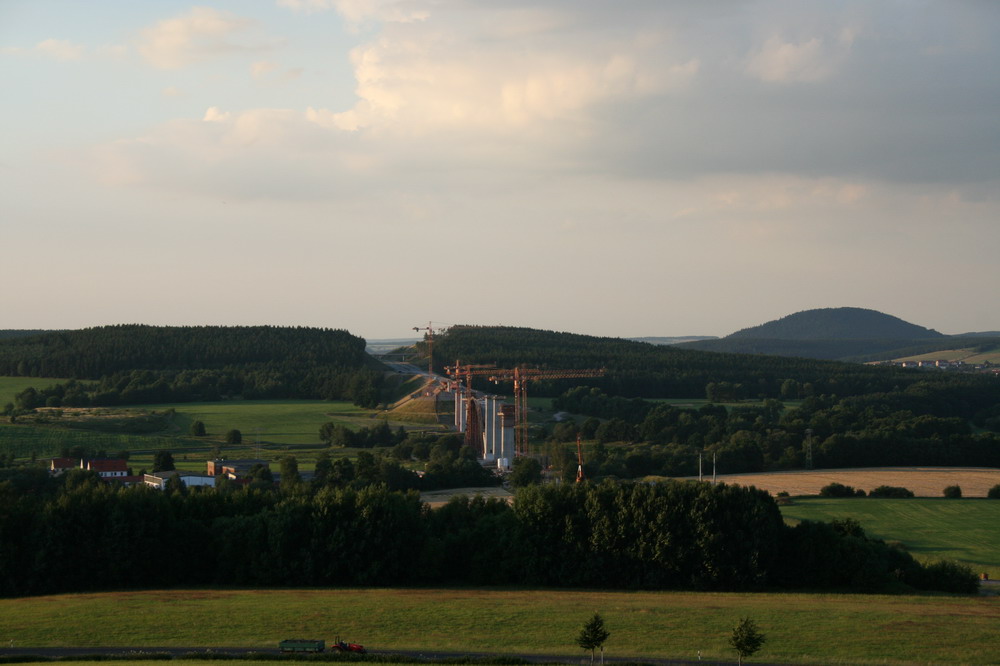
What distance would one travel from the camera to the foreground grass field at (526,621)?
33.1 metres

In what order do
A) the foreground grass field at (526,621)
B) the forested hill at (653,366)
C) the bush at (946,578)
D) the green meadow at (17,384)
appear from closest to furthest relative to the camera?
1. the foreground grass field at (526,621)
2. the bush at (946,578)
3. the green meadow at (17,384)
4. the forested hill at (653,366)

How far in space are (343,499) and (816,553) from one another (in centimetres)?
1861

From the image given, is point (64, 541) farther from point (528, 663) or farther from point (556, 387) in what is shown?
point (556, 387)

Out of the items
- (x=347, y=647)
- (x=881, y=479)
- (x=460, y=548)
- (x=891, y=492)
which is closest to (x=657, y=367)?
(x=881, y=479)

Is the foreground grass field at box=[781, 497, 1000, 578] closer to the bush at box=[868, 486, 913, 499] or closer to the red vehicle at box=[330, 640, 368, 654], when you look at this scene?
the bush at box=[868, 486, 913, 499]

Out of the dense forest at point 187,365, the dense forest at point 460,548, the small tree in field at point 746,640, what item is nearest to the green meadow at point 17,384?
the dense forest at point 187,365

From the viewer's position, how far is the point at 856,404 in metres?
115

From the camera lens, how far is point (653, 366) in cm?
14438

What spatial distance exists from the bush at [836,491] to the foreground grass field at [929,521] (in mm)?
1389

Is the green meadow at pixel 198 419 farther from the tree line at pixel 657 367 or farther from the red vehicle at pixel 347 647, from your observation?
the red vehicle at pixel 347 647

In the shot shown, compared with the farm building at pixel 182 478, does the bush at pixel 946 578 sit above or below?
below

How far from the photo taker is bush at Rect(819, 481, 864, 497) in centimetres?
7138

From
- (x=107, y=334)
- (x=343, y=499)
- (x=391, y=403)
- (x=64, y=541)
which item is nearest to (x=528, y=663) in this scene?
(x=343, y=499)

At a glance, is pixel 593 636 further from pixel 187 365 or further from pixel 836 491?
pixel 187 365
